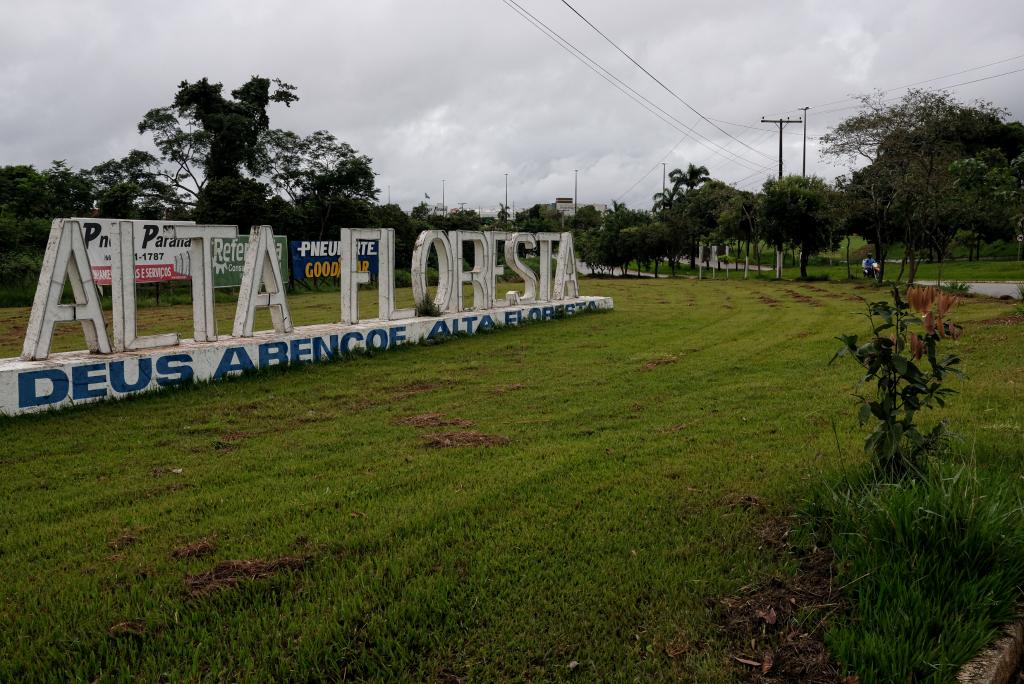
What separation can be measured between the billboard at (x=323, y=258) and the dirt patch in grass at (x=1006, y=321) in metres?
11.6

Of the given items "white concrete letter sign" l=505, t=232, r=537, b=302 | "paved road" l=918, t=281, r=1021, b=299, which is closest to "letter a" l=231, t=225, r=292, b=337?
"white concrete letter sign" l=505, t=232, r=537, b=302

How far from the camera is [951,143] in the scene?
27859 mm

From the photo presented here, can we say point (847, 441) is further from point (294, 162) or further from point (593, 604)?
point (294, 162)

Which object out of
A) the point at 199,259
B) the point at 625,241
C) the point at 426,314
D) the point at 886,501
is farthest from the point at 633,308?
the point at 625,241

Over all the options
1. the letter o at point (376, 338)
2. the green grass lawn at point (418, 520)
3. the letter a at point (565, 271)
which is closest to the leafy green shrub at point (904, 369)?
the green grass lawn at point (418, 520)

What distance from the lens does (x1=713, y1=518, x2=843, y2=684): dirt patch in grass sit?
9.86 feet

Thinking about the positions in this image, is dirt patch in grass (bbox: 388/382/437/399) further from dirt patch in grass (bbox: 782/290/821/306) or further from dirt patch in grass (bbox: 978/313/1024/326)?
dirt patch in grass (bbox: 782/290/821/306)

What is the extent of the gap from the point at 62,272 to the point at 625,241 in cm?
4777

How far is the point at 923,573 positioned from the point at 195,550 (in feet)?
12.3

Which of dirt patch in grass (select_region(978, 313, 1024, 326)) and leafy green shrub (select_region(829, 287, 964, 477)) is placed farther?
dirt patch in grass (select_region(978, 313, 1024, 326))

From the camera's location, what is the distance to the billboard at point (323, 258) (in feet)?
43.7

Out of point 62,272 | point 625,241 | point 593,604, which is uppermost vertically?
point 625,241

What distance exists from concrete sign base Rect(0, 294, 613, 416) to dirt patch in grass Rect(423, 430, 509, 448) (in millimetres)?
4269

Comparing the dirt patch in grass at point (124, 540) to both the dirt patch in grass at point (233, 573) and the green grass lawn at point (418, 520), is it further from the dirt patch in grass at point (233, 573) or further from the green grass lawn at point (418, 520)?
the dirt patch in grass at point (233, 573)
